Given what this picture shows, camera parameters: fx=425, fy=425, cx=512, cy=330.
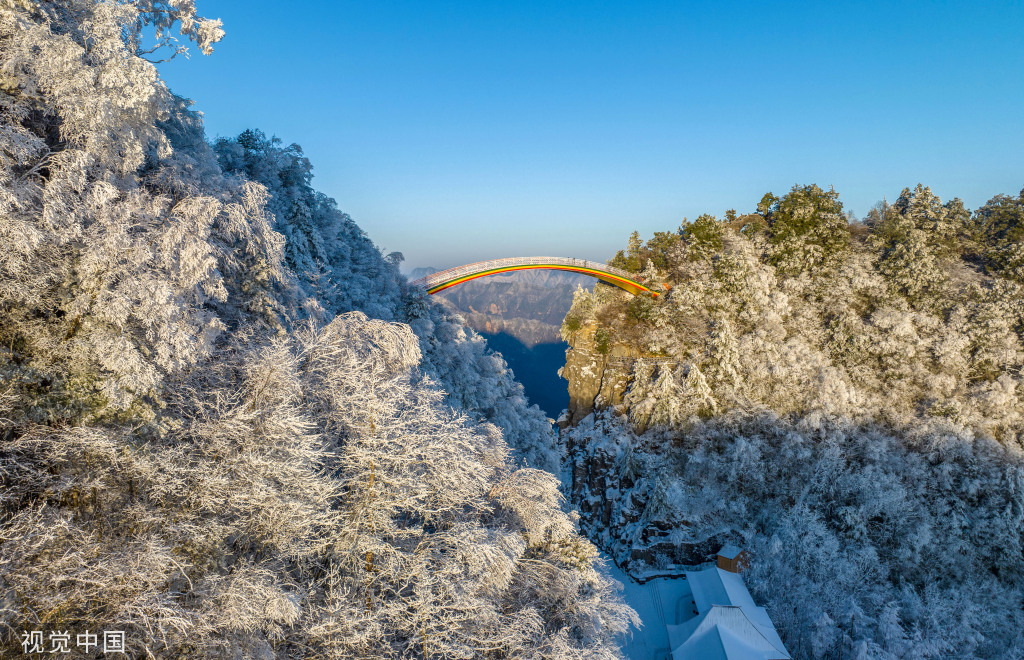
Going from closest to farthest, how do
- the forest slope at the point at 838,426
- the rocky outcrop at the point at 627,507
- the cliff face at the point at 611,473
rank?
the forest slope at the point at 838,426 < the rocky outcrop at the point at 627,507 < the cliff face at the point at 611,473

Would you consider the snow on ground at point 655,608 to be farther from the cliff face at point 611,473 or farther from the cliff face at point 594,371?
the cliff face at point 594,371

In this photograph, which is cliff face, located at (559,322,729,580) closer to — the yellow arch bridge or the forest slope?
the forest slope

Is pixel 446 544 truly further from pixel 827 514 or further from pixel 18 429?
pixel 827 514

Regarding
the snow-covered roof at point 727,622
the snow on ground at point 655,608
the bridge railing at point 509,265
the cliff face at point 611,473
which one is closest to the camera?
the snow-covered roof at point 727,622

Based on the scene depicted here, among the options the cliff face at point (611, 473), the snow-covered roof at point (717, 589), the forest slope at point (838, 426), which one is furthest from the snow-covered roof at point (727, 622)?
the cliff face at point (611, 473)

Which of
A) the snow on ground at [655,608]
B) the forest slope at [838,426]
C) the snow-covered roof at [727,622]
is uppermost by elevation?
the forest slope at [838,426]

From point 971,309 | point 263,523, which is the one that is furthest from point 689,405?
point 263,523
